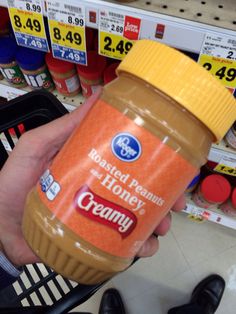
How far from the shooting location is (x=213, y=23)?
65cm

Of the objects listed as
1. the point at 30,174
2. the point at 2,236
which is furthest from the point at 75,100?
the point at 2,236

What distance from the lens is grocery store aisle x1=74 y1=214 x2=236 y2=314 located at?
134 centimetres

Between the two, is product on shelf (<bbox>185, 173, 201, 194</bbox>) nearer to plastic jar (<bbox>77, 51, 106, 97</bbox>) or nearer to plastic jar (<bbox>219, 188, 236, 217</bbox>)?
plastic jar (<bbox>219, 188, 236, 217</bbox>)

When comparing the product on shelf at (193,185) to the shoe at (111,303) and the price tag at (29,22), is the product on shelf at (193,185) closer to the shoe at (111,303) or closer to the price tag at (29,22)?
the shoe at (111,303)

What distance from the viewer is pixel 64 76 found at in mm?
1009

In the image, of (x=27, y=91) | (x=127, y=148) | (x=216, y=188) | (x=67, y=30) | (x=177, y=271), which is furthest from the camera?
(x=177, y=271)

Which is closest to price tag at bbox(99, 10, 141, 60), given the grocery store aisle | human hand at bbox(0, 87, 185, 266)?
human hand at bbox(0, 87, 185, 266)

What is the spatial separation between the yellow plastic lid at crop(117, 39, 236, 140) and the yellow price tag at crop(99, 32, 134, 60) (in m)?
0.25

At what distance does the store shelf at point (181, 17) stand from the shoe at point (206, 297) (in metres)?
1.00

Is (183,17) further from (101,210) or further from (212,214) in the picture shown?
(212,214)

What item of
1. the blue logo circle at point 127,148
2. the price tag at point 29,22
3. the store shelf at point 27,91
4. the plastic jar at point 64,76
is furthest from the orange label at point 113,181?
the store shelf at point 27,91

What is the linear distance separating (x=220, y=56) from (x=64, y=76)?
1.65 feet

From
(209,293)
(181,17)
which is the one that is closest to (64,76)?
(181,17)

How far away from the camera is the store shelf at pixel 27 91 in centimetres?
111
